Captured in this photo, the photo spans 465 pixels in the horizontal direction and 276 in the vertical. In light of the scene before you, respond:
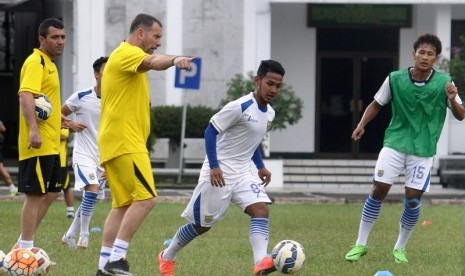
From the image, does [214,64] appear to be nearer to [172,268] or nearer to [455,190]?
[455,190]

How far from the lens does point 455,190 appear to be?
95.4 feet

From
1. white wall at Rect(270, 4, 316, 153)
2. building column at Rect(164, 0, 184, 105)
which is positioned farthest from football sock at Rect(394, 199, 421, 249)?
white wall at Rect(270, 4, 316, 153)

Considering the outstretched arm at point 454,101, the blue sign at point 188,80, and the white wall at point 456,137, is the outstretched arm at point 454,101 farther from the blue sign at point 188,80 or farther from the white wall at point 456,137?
the white wall at point 456,137

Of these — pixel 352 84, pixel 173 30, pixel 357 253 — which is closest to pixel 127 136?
pixel 357 253

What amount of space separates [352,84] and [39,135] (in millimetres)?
23017

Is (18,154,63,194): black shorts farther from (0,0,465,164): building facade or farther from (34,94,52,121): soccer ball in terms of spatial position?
(0,0,465,164): building facade

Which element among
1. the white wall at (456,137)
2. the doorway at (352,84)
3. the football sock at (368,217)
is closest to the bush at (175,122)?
the doorway at (352,84)

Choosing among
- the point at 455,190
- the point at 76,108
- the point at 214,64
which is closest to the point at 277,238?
the point at 76,108

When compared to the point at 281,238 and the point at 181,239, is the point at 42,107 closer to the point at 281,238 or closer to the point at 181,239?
the point at 181,239

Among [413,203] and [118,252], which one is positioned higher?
[413,203]

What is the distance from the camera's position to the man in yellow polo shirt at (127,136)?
9758mm

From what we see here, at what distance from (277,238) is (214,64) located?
A: 16640mm

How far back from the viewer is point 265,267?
33.5 feet

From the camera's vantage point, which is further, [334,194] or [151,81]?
[151,81]
